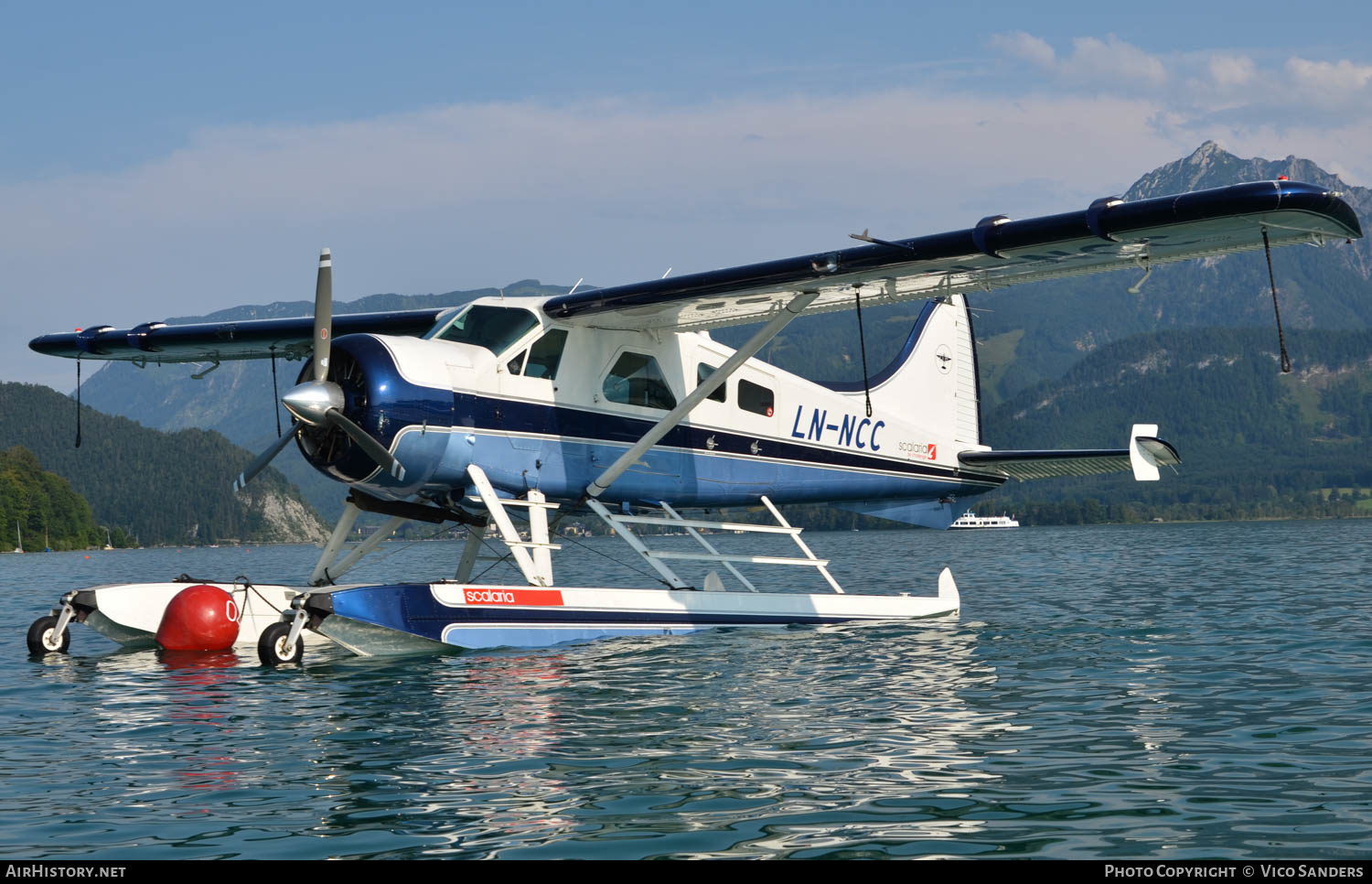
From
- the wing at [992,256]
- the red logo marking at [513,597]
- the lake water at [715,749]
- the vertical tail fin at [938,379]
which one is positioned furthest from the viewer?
the vertical tail fin at [938,379]

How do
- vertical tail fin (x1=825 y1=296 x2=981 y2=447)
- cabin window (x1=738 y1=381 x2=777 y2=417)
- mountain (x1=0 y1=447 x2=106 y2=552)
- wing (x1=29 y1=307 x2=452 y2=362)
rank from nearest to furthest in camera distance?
cabin window (x1=738 y1=381 x2=777 y2=417)
wing (x1=29 y1=307 x2=452 y2=362)
vertical tail fin (x1=825 y1=296 x2=981 y2=447)
mountain (x1=0 y1=447 x2=106 y2=552)

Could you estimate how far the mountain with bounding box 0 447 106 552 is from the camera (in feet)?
370

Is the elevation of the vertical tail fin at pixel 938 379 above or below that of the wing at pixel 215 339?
below

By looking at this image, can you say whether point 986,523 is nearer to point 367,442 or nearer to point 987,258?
point 987,258

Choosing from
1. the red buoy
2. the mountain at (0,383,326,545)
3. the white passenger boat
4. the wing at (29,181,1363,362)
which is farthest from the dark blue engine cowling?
the mountain at (0,383,326,545)

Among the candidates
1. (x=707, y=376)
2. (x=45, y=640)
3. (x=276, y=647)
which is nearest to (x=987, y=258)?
(x=707, y=376)

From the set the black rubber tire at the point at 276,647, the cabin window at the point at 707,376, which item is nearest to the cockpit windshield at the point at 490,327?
the cabin window at the point at 707,376

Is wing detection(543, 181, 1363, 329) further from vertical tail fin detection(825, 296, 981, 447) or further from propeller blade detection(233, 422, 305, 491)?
vertical tail fin detection(825, 296, 981, 447)

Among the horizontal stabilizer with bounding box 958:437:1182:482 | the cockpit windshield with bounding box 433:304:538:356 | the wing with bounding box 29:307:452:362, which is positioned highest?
the wing with bounding box 29:307:452:362

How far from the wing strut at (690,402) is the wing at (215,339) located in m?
3.76

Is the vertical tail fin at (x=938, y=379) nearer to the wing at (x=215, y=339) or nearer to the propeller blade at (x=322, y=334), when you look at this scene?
the wing at (x=215, y=339)

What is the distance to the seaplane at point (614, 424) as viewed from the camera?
11.6m

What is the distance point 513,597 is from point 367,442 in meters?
2.22

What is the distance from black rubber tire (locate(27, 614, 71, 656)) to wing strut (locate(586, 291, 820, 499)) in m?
5.68
